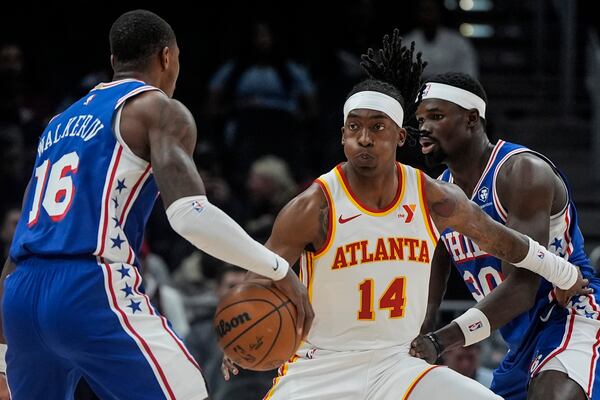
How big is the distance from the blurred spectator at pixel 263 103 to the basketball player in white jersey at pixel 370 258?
20.5ft

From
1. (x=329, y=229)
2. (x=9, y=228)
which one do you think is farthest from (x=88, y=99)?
(x=9, y=228)

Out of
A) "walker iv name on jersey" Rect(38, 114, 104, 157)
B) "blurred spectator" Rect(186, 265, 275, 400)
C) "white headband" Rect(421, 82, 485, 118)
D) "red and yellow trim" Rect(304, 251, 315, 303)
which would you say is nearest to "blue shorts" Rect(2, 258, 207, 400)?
"walker iv name on jersey" Rect(38, 114, 104, 157)

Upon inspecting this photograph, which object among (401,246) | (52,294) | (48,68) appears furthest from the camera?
(48,68)

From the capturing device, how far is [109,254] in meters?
4.52

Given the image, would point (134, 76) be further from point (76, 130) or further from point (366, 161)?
point (366, 161)

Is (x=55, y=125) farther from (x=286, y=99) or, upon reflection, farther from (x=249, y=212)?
(x=286, y=99)

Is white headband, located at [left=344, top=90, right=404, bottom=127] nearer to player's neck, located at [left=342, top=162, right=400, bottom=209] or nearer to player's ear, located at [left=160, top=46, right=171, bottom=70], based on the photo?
player's neck, located at [left=342, top=162, right=400, bottom=209]

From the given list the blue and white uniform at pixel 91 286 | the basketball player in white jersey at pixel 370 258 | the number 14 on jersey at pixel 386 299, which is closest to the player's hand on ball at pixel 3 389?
the blue and white uniform at pixel 91 286

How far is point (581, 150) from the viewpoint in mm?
11875

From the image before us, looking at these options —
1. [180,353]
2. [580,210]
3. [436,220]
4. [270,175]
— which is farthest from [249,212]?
[180,353]

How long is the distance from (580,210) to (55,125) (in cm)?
693

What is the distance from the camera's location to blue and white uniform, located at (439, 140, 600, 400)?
5379 millimetres

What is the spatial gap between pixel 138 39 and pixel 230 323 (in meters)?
1.30

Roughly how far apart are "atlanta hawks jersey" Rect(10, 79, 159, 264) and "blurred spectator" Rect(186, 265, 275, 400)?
144 inches
